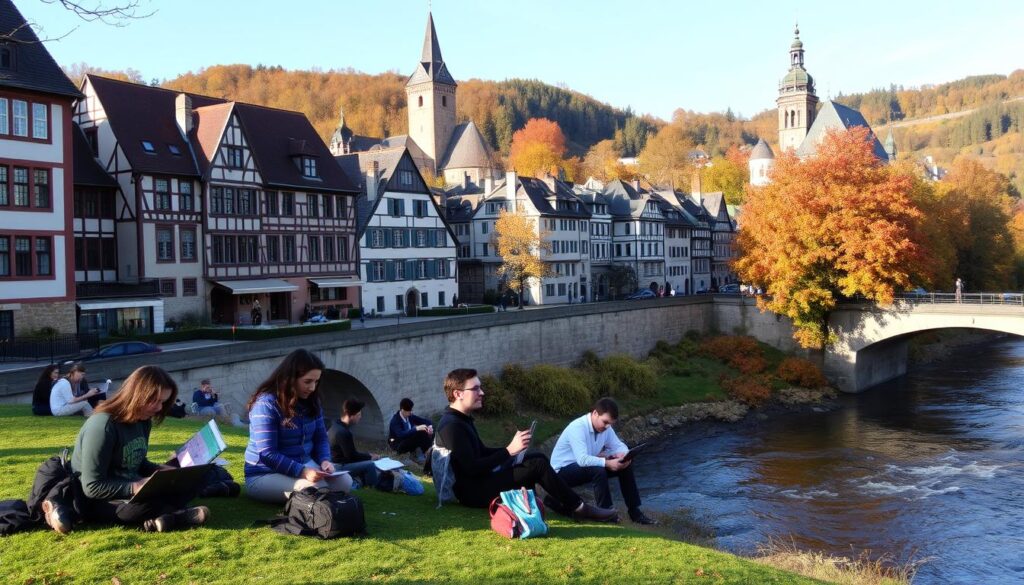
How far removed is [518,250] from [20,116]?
32971mm

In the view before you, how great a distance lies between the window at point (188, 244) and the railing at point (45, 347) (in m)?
10.8

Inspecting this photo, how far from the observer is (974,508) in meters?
24.5

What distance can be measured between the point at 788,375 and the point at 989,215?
26.0 metres

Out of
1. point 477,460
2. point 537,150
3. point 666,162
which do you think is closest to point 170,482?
point 477,460

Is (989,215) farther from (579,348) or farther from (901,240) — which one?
(579,348)

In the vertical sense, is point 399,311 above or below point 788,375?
above

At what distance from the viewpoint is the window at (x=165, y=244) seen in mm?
37281

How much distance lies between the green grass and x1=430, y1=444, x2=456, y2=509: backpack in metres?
0.17

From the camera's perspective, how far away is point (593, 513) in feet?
36.7

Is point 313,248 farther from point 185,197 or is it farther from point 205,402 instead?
point 205,402

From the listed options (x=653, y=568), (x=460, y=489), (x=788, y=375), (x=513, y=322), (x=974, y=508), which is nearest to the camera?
(x=653, y=568)

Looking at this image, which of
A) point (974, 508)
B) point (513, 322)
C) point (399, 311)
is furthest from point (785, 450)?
point (399, 311)

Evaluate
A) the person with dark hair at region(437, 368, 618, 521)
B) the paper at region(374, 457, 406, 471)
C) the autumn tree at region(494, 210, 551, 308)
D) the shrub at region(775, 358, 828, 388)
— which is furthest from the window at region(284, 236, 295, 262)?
the person with dark hair at region(437, 368, 618, 521)

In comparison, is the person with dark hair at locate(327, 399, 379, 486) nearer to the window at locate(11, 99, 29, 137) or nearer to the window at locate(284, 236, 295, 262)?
the window at locate(11, 99, 29, 137)
